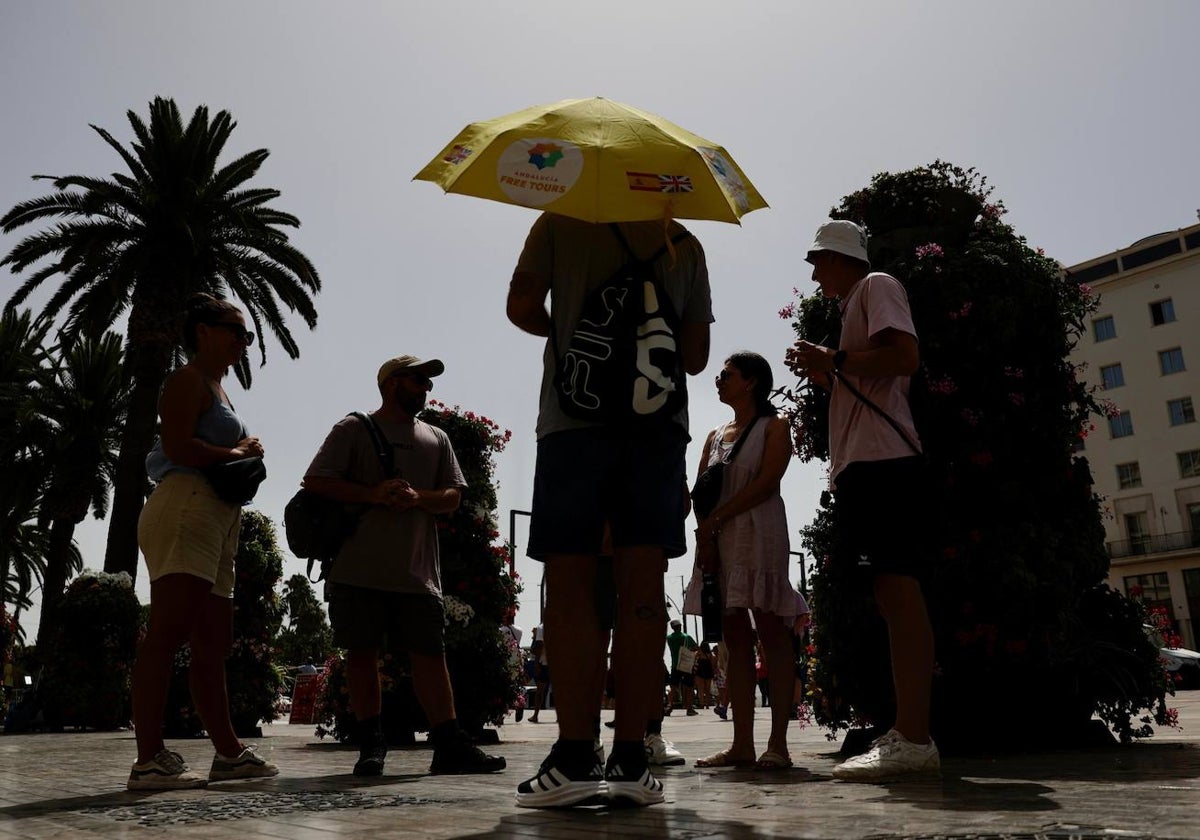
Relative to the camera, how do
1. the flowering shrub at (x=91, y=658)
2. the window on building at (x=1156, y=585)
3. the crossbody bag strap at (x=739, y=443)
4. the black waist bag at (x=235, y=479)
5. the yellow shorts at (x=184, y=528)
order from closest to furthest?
the yellow shorts at (x=184, y=528) → the black waist bag at (x=235, y=479) → the crossbody bag strap at (x=739, y=443) → the flowering shrub at (x=91, y=658) → the window on building at (x=1156, y=585)

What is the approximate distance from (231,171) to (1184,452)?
52615 millimetres

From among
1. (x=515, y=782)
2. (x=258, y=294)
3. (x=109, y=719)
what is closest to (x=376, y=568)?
(x=515, y=782)

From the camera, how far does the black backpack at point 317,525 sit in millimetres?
5039

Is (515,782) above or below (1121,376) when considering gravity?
below

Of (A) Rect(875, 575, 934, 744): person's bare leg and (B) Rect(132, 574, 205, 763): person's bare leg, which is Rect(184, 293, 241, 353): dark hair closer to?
(B) Rect(132, 574, 205, 763): person's bare leg

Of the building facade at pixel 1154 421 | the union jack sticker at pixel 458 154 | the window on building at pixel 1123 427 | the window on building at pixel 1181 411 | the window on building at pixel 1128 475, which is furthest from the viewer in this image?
the window on building at pixel 1123 427

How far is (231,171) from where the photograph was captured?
25.5 meters

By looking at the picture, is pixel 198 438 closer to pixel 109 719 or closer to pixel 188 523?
pixel 188 523

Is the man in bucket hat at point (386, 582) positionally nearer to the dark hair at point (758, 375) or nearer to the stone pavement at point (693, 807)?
the stone pavement at point (693, 807)

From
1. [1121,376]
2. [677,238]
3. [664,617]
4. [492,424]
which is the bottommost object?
[664,617]

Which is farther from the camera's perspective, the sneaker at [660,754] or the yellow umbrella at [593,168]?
the sneaker at [660,754]

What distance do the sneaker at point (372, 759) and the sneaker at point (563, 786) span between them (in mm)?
1896

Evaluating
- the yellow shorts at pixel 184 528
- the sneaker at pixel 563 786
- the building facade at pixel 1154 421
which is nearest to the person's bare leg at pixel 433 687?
the yellow shorts at pixel 184 528

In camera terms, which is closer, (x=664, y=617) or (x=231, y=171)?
(x=664, y=617)
